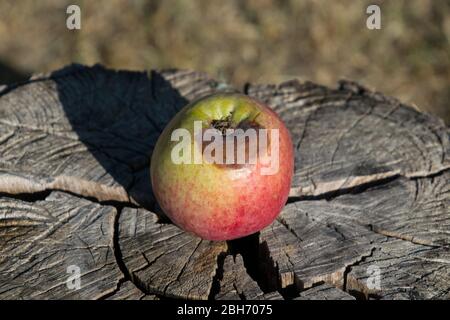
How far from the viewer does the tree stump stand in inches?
87.7

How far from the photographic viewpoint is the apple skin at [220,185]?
223 centimetres

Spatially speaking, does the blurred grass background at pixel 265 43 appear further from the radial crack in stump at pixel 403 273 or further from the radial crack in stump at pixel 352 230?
the radial crack in stump at pixel 403 273

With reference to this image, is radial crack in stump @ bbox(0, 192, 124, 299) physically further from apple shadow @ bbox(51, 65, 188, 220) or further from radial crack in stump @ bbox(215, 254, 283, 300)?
radial crack in stump @ bbox(215, 254, 283, 300)

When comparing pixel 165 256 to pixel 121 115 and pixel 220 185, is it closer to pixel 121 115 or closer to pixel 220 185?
pixel 220 185

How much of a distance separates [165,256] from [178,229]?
0.52 feet

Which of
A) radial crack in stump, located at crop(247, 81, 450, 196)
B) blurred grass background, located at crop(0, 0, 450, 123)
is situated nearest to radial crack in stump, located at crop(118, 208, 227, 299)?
radial crack in stump, located at crop(247, 81, 450, 196)

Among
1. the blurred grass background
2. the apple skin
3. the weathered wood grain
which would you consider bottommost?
the weathered wood grain

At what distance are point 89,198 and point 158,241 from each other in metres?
0.39

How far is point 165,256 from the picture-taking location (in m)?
2.32

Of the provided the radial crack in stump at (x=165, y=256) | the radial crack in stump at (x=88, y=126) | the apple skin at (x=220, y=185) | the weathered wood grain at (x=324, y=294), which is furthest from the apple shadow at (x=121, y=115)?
the weathered wood grain at (x=324, y=294)

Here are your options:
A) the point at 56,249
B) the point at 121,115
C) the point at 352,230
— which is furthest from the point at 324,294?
the point at 121,115

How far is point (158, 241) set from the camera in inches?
93.9
